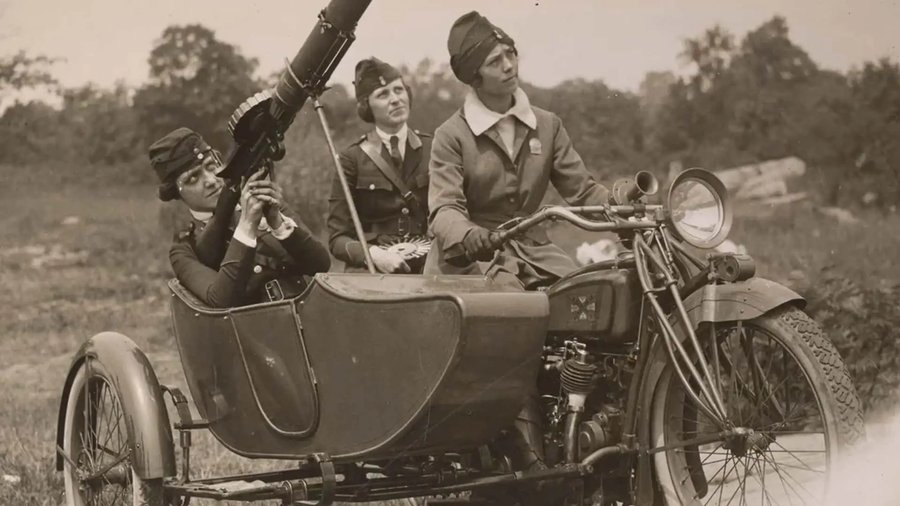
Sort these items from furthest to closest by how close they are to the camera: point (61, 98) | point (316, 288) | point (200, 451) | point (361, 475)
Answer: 1. point (61, 98)
2. point (200, 451)
3. point (361, 475)
4. point (316, 288)

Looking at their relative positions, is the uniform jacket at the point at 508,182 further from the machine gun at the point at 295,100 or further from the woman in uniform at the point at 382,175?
the woman in uniform at the point at 382,175

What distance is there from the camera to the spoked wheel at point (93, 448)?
4609 mm

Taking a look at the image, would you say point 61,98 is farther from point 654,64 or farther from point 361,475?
point 361,475

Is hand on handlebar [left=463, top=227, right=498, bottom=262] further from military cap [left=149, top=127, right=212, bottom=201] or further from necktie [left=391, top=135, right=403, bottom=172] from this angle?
necktie [left=391, top=135, right=403, bottom=172]

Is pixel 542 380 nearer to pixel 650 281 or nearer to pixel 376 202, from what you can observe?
pixel 650 281

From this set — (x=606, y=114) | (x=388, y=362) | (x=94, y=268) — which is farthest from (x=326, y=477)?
(x=606, y=114)

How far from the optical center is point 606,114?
324 inches

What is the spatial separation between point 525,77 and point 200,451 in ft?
9.97

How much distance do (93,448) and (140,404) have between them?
0.71 m

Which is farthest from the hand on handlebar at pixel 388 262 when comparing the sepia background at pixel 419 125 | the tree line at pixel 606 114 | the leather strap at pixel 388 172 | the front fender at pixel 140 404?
the tree line at pixel 606 114

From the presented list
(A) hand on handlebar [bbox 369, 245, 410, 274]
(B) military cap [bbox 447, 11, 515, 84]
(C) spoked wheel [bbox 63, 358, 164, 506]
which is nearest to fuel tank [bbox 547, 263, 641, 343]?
(B) military cap [bbox 447, 11, 515, 84]

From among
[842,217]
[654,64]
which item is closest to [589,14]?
[654,64]

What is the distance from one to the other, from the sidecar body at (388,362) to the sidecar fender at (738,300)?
18.0 inches

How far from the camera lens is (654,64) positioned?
25.2 feet
